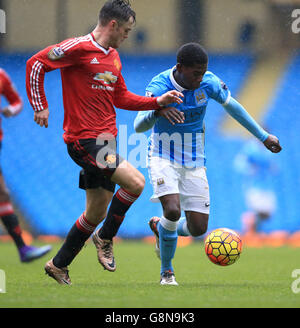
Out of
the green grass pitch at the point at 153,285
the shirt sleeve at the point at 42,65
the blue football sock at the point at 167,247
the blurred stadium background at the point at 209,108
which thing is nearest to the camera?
the green grass pitch at the point at 153,285

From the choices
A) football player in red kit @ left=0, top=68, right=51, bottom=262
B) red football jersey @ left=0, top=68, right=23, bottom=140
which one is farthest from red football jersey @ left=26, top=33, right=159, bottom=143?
red football jersey @ left=0, top=68, right=23, bottom=140

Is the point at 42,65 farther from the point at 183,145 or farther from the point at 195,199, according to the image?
the point at 195,199

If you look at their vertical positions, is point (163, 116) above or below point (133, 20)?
below

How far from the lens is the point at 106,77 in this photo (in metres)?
5.49

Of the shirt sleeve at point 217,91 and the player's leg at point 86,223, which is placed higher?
the shirt sleeve at point 217,91

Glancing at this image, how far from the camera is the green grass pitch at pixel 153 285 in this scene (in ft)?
14.6

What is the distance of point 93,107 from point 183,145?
3.23 feet

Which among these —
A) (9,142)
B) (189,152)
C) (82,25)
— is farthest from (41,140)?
(189,152)

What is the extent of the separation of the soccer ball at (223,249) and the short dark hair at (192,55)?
150 centimetres

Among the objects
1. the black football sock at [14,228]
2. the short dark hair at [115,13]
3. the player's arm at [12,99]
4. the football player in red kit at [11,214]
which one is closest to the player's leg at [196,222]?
the football player in red kit at [11,214]

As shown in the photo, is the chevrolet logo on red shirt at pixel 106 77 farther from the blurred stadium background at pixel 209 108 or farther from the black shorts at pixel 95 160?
the blurred stadium background at pixel 209 108

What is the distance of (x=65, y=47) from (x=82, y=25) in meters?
6.72

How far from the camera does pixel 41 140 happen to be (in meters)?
13.8
